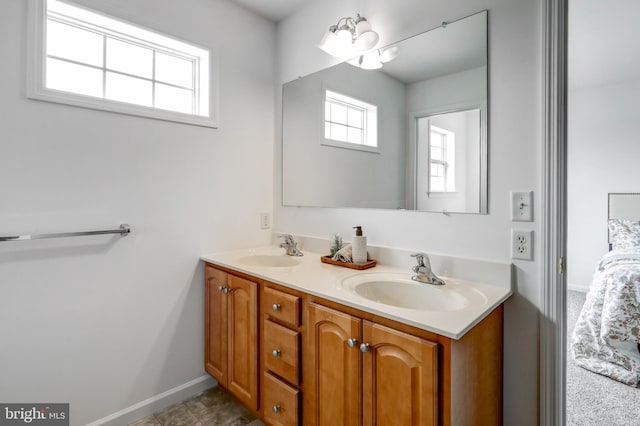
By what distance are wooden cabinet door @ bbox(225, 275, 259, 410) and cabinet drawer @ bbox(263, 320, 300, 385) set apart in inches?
3.7

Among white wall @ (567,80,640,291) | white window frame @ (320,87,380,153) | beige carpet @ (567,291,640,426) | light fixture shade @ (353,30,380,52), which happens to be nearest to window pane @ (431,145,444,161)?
white window frame @ (320,87,380,153)

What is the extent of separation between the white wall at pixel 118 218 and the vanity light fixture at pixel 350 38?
65 cm

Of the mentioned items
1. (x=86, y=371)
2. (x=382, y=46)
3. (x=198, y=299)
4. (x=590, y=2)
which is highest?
(x=590, y=2)

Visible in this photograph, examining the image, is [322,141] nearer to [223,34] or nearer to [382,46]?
[382,46]

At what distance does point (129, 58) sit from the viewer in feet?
5.73

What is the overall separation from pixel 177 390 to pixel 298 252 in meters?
1.05

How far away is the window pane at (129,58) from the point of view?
66.4 inches

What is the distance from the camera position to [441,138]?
4.97 feet

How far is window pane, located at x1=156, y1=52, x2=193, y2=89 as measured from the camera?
1.86 m

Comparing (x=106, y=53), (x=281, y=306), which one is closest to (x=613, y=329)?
(x=281, y=306)

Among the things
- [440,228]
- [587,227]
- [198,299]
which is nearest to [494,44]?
[440,228]

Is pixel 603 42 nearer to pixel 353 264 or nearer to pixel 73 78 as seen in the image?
pixel 353 264

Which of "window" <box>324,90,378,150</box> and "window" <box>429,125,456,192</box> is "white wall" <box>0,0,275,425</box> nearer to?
"window" <box>324,90,378,150</box>

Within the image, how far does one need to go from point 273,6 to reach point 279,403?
7.60 feet
